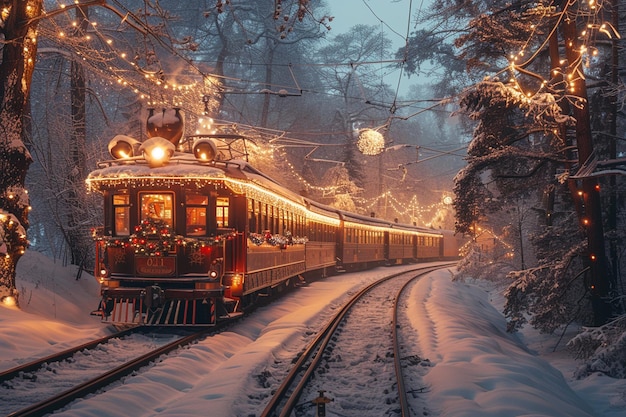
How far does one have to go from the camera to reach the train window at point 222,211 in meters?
12.7

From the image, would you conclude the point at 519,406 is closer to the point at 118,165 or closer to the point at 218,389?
the point at 218,389

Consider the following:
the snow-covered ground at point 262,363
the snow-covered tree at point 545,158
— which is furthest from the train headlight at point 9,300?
the snow-covered tree at point 545,158

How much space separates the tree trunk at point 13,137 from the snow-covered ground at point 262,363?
3.53ft

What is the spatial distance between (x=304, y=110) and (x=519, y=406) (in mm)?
42099

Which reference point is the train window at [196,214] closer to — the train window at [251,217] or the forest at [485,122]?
the train window at [251,217]

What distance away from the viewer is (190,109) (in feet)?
81.7

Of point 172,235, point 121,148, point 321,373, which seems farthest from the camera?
point 121,148

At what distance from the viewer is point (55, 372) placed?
8.41 metres

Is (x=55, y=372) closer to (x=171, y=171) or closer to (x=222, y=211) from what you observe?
(x=171, y=171)

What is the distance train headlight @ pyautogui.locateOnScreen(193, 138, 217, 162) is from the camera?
41.3 ft

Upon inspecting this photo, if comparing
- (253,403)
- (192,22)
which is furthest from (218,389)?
(192,22)

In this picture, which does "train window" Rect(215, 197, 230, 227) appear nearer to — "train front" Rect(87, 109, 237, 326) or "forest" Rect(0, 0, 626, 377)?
"train front" Rect(87, 109, 237, 326)

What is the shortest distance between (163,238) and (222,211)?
1348 mm

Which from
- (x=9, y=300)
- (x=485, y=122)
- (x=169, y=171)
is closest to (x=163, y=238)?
(x=169, y=171)
